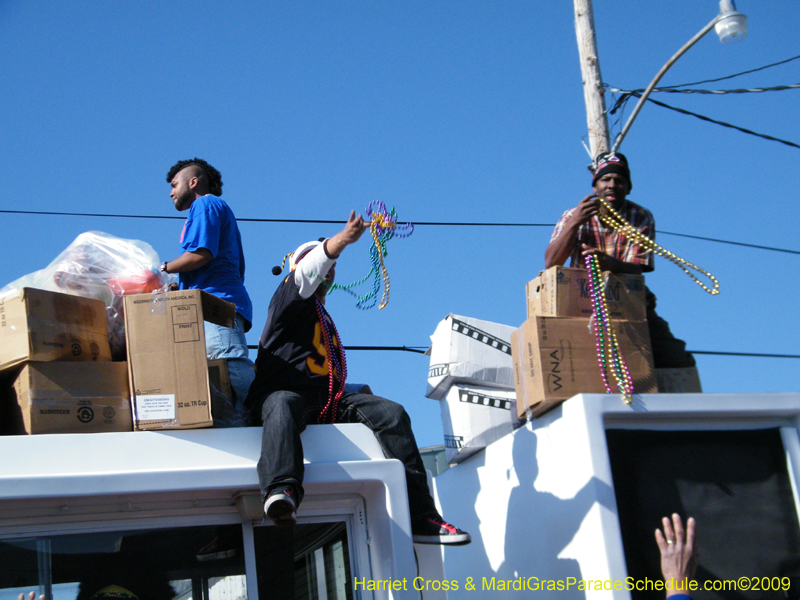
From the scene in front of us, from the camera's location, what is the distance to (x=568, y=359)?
457cm

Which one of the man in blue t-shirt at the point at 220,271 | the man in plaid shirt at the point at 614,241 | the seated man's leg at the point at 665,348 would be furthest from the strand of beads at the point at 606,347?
the man in blue t-shirt at the point at 220,271

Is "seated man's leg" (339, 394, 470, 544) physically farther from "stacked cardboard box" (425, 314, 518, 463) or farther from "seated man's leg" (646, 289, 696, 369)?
"seated man's leg" (646, 289, 696, 369)

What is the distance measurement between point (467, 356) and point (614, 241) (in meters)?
1.37

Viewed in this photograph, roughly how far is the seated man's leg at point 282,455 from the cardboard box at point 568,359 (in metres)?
1.25

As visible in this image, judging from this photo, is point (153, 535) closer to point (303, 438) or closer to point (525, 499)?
point (303, 438)

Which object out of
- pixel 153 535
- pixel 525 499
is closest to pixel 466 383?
pixel 525 499

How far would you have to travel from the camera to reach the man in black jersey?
4.39 meters

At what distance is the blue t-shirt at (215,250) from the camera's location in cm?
482

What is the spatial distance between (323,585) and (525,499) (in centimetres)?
131

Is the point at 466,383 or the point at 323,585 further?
the point at 466,383

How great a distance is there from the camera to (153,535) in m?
4.38

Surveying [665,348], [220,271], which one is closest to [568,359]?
[665,348]

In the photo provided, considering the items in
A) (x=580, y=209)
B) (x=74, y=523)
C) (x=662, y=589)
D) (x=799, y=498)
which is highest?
(x=580, y=209)

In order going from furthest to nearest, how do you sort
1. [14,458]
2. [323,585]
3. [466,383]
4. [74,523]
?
[466,383] < [323,585] < [74,523] < [14,458]
